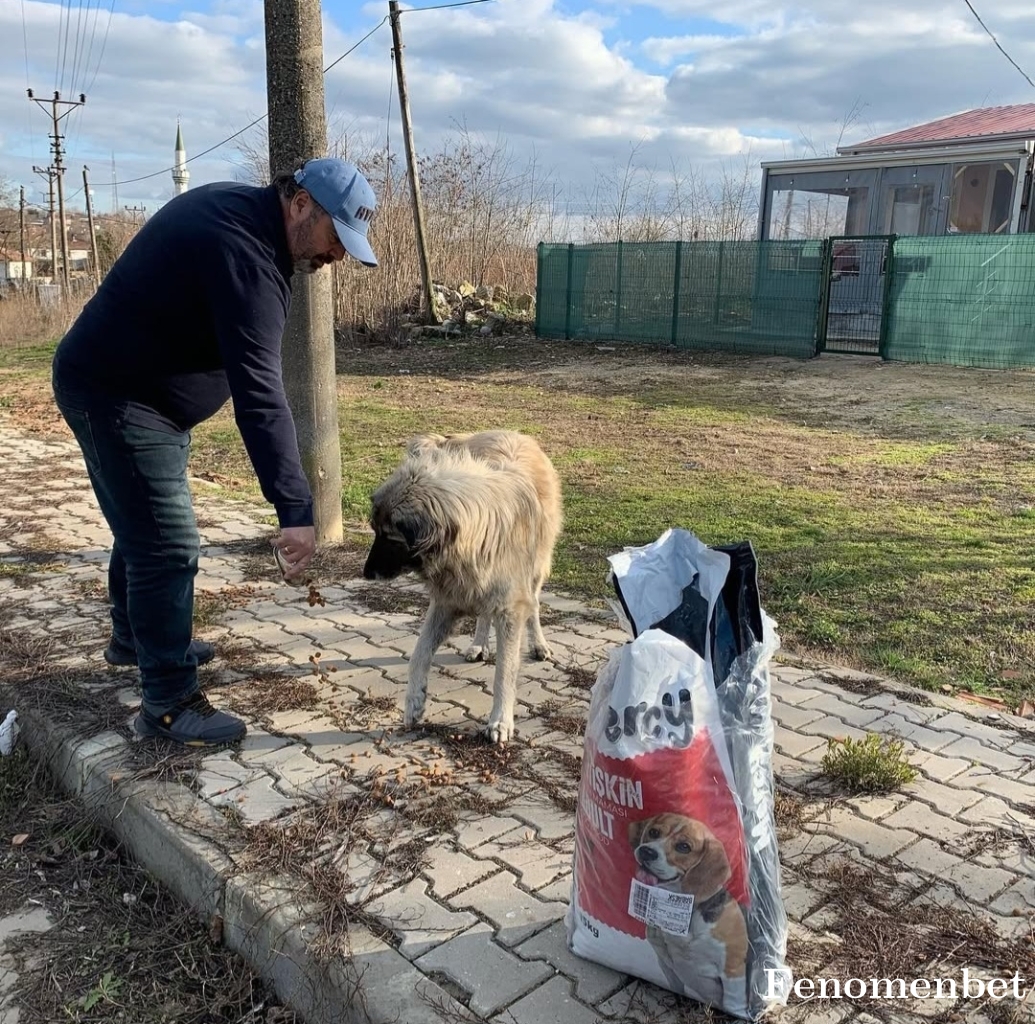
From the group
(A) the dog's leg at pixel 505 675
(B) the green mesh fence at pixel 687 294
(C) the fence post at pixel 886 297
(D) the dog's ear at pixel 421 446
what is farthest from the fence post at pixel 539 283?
(A) the dog's leg at pixel 505 675

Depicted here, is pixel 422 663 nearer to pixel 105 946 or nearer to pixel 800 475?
pixel 105 946

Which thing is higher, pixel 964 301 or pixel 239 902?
pixel 964 301

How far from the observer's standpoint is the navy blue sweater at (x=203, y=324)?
287 centimetres

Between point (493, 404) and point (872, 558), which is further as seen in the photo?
point (493, 404)

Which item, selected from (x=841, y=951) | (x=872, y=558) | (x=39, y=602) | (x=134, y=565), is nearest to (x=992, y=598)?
(x=872, y=558)

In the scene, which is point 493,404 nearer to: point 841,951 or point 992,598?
point 992,598

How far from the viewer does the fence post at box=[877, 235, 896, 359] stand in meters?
15.0

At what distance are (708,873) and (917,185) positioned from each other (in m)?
17.7

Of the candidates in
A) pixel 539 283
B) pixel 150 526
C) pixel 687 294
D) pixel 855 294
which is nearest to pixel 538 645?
pixel 150 526

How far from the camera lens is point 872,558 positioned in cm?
569

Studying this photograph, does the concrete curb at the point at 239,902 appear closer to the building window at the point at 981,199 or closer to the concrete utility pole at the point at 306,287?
the concrete utility pole at the point at 306,287

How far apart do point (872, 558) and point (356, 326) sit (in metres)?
17.1

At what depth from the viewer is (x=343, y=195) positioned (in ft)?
9.56

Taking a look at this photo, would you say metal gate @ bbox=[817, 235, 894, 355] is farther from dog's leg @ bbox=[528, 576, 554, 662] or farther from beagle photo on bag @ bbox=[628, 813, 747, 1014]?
beagle photo on bag @ bbox=[628, 813, 747, 1014]
